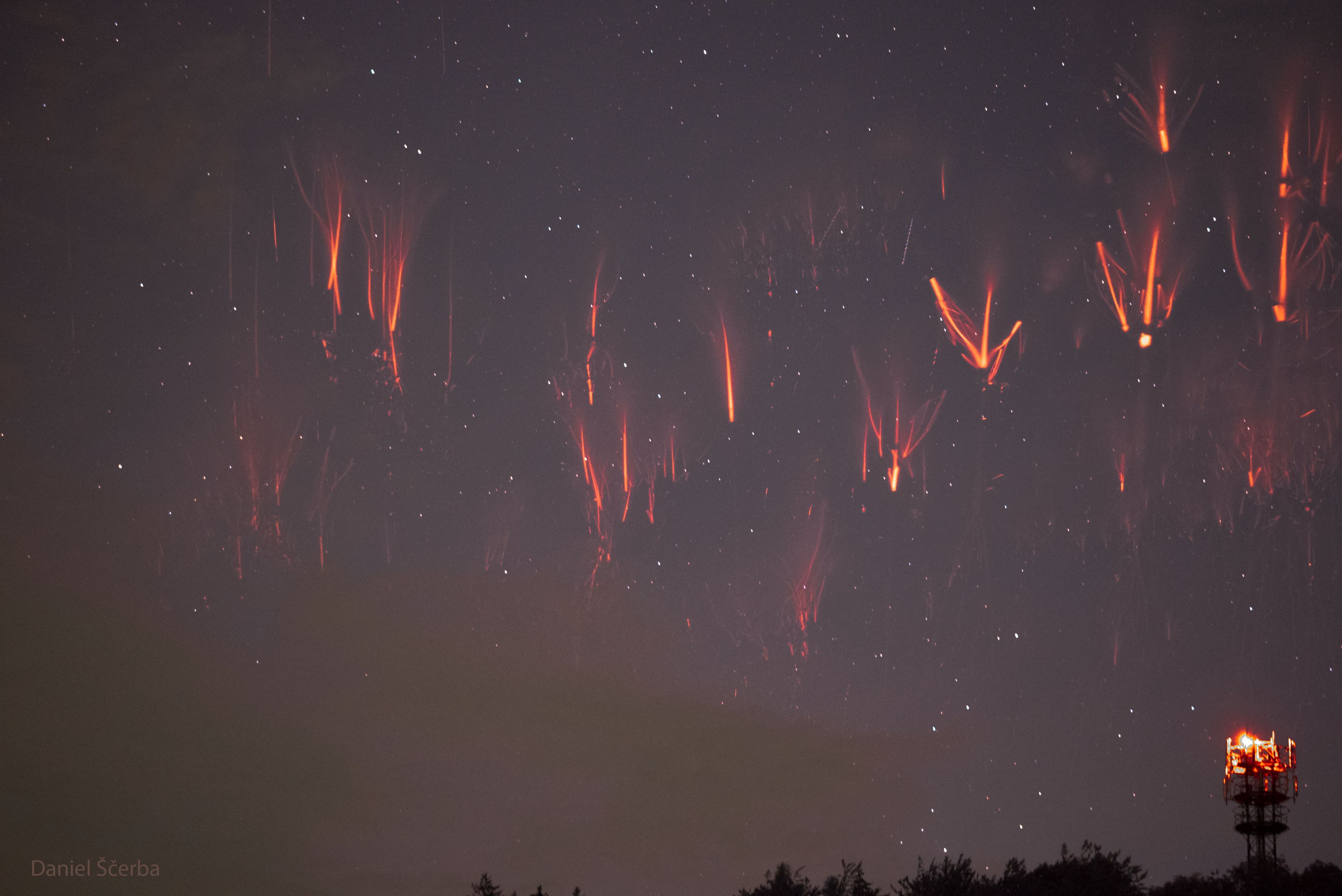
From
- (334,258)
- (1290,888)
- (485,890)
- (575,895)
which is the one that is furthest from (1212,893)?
(334,258)

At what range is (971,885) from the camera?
35.4 meters

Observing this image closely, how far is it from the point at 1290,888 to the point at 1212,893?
6.61 ft

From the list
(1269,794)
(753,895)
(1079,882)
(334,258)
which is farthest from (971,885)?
(334,258)

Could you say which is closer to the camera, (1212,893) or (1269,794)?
(1212,893)

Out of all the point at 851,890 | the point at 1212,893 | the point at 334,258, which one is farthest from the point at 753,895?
the point at 334,258

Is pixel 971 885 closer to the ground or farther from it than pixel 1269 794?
closer to the ground

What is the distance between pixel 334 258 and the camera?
3675 centimetres

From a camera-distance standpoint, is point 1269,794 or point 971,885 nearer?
point 971,885

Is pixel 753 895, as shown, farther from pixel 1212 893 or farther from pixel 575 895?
pixel 1212 893

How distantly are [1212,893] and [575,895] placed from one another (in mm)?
17613

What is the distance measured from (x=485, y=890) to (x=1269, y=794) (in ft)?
75.9

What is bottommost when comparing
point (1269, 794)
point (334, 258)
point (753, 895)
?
point (753, 895)

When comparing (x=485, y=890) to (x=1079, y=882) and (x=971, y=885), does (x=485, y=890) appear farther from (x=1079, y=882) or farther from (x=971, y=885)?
(x=1079, y=882)

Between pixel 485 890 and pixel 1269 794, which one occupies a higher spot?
pixel 1269 794
